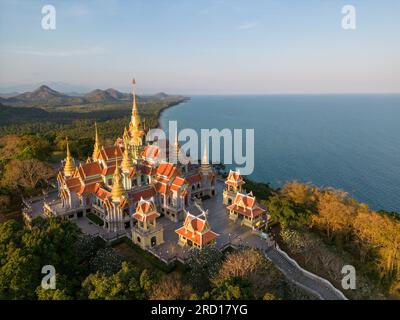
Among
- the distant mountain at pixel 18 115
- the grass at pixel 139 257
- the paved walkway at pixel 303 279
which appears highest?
the distant mountain at pixel 18 115

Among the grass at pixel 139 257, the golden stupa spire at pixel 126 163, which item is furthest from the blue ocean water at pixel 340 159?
the grass at pixel 139 257

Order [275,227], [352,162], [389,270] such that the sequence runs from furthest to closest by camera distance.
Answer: [352,162] < [275,227] < [389,270]

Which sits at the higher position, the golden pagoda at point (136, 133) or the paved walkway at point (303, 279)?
the golden pagoda at point (136, 133)

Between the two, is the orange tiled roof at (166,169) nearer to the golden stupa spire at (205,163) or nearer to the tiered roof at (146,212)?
the golden stupa spire at (205,163)

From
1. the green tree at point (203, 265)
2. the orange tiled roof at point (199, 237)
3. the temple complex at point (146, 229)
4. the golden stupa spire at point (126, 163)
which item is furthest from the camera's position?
the golden stupa spire at point (126, 163)

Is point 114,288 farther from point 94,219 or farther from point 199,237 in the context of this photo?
point 94,219

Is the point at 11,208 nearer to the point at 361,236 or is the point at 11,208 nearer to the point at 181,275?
the point at 181,275

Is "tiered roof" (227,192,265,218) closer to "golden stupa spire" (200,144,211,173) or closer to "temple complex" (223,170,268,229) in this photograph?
"temple complex" (223,170,268,229)

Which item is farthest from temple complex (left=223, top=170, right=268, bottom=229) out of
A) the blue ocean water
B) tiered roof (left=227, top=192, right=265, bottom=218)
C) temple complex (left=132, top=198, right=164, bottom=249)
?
the blue ocean water
